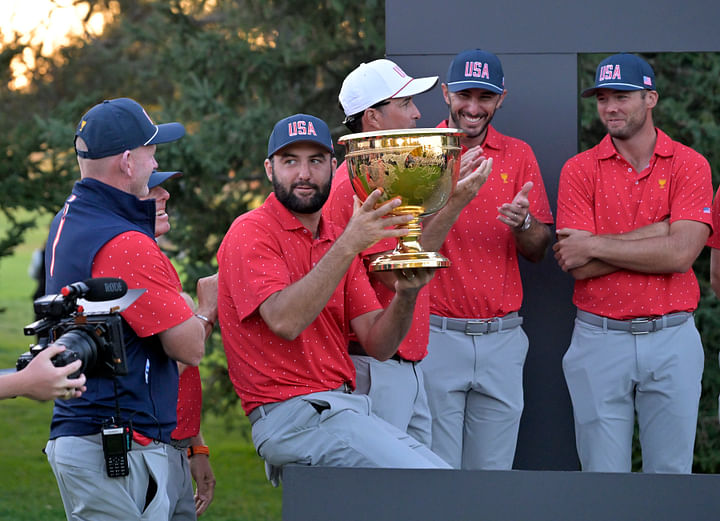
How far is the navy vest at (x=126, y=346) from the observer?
9.86 feet

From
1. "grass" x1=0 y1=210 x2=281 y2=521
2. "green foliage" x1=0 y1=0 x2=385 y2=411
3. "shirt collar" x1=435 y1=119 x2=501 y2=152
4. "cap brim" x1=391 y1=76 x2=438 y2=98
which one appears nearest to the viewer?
"cap brim" x1=391 y1=76 x2=438 y2=98

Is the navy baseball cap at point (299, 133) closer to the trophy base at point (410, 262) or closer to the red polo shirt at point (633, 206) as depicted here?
the trophy base at point (410, 262)

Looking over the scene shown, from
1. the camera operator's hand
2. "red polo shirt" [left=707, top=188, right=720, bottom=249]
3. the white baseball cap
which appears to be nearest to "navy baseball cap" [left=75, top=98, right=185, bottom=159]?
the camera operator's hand

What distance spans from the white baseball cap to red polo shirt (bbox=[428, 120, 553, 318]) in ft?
1.71

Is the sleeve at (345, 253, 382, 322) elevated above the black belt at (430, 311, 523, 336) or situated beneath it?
elevated above

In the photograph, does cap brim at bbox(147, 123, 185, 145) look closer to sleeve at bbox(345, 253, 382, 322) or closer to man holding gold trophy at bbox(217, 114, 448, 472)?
man holding gold trophy at bbox(217, 114, 448, 472)

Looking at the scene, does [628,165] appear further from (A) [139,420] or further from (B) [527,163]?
(A) [139,420]

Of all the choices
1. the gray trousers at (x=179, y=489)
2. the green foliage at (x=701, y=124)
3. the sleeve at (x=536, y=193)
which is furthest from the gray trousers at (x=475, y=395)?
the green foliage at (x=701, y=124)

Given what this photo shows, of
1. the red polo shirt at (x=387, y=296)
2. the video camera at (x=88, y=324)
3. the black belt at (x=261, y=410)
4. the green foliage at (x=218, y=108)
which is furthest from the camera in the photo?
the green foliage at (x=218, y=108)

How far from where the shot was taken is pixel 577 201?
4.46 meters

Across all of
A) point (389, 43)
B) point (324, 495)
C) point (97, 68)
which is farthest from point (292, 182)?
point (97, 68)

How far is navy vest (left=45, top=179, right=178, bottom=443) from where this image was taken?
301 cm

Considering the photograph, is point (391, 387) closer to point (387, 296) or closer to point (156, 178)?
point (387, 296)

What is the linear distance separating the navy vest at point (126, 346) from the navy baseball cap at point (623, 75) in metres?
2.21
